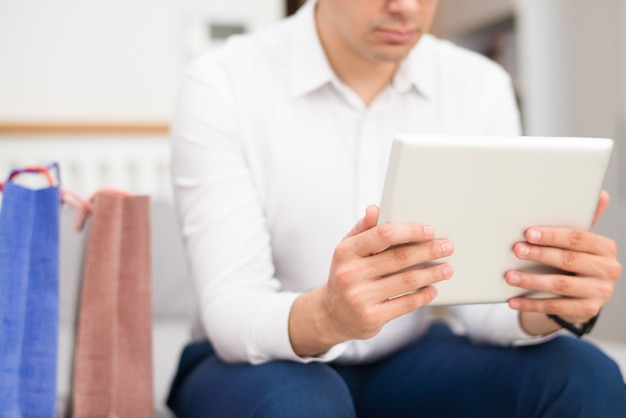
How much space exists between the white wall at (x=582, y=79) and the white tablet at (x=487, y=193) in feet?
5.04

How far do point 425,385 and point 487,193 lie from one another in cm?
34

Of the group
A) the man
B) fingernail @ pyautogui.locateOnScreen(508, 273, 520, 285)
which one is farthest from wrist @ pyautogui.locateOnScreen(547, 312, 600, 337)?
fingernail @ pyautogui.locateOnScreen(508, 273, 520, 285)

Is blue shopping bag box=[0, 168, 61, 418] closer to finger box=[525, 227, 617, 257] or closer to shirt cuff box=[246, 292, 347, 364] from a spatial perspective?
shirt cuff box=[246, 292, 347, 364]

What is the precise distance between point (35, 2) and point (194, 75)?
1311mm

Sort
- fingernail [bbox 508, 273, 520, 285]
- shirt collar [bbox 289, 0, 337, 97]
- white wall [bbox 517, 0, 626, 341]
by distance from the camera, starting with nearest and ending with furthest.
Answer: fingernail [bbox 508, 273, 520, 285], shirt collar [bbox 289, 0, 337, 97], white wall [bbox 517, 0, 626, 341]

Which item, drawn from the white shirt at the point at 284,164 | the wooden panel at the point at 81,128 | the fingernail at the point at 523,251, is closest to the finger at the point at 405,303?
the fingernail at the point at 523,251

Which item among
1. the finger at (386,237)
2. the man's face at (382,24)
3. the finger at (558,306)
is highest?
the man's face at (382,24)

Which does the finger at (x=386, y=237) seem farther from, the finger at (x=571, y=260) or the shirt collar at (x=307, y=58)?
the shirt collar at (x=307, y=58)

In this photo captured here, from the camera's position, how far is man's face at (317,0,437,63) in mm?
956

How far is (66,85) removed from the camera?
213 cm

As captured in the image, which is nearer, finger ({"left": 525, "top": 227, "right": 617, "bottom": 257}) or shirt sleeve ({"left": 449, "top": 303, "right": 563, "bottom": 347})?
finger ({"left": 525, "top": 227, "right": 617, "bottom": 257})

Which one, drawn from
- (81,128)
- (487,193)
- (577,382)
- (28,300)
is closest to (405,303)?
(487,193)

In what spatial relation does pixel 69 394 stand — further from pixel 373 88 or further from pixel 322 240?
pixel 373 88

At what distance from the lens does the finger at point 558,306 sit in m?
0.81
